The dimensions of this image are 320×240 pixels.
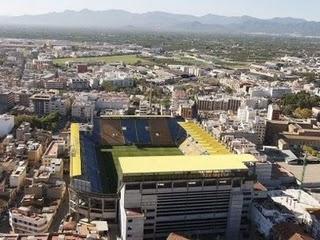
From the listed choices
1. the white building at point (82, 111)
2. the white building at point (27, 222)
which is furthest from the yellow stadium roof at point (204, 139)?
the white building at point (27, 222)

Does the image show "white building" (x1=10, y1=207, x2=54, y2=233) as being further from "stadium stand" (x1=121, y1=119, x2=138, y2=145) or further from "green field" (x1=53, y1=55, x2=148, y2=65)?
"green field" (x1=53, y1=55, x2=148, y2=65)

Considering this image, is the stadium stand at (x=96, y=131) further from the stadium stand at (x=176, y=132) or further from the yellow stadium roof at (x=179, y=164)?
the yellow stadium roof at (x=179, y=164)

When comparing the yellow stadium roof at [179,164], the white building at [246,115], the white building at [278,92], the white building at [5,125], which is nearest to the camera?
the yellow stadium roof at [179,164]

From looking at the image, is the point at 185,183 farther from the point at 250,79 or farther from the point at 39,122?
the point at 250,79

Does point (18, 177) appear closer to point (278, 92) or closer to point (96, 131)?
point (96, 131)

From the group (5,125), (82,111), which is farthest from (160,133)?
(5,125)

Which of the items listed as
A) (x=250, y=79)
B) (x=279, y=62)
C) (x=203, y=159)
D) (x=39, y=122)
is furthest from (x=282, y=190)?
(x=279, y=62)

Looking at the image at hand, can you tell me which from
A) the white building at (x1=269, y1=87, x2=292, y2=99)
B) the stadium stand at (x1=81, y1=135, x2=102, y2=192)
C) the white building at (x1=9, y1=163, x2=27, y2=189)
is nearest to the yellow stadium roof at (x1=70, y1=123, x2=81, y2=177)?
the stadium stand at (x1=81, y1=135, x2=102, y2=192)
